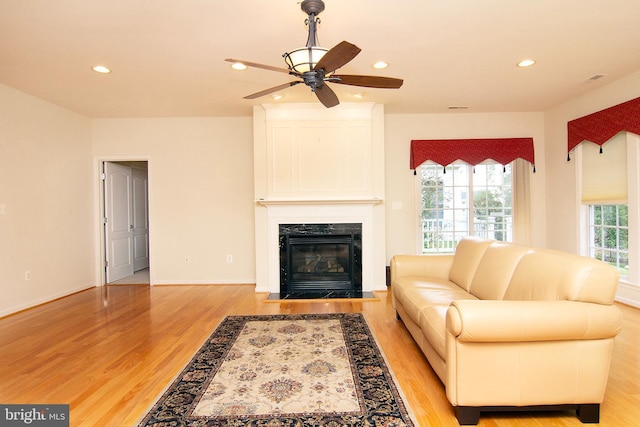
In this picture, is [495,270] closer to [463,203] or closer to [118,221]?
[463,203]

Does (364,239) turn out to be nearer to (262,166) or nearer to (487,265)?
(262,166)

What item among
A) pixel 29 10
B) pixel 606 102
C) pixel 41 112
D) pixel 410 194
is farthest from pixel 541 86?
pixel 41 112

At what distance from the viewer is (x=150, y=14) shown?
2.49m

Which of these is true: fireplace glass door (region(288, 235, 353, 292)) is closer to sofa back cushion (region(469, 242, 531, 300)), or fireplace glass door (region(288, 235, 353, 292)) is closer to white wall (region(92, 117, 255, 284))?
white wall (region(92, 117, 255, 284))

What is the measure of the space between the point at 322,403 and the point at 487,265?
168 centimetres

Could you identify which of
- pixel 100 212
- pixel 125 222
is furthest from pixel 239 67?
pixel 125 222

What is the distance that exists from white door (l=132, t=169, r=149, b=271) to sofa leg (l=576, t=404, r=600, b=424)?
21.6 feet

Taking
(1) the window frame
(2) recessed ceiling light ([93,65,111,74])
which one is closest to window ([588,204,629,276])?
(1) the window frame

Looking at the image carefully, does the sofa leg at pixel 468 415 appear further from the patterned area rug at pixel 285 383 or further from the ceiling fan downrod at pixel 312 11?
the ceiling fan downrod at pixel 312 11

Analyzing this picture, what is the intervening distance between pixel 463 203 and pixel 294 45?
3708 mm

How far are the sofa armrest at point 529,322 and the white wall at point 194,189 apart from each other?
4.07m

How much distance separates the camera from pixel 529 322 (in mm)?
1680

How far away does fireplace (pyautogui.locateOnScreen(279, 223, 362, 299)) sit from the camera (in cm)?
474

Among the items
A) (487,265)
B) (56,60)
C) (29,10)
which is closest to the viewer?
(29,10)
